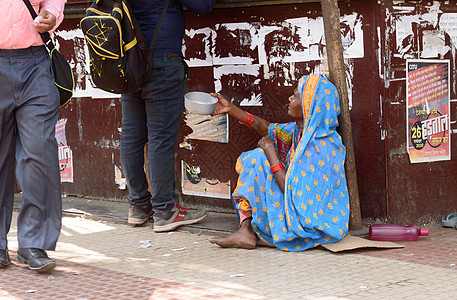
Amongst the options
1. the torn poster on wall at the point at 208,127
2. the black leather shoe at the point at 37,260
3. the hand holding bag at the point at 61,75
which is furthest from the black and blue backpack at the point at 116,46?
the black leather shoe at the point at 37,260

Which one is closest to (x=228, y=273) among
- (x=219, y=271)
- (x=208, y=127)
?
(x=219, y=271)

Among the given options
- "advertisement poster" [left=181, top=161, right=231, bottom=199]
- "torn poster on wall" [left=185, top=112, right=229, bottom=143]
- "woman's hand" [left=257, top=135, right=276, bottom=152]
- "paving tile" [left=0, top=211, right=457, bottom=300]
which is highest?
"torn poster on wall" [left=185, top=112, right=229, bottom=143]

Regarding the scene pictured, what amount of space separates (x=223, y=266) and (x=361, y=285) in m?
0.85

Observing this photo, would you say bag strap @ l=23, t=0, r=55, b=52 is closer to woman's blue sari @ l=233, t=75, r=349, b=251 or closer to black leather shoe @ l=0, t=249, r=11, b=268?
black leather shoe @ l=0, t=249, r=11, b=268

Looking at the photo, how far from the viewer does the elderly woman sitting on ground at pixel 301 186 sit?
4.51 metres

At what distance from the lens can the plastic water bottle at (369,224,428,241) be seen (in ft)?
15.5

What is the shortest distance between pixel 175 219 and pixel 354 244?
4.51 feet

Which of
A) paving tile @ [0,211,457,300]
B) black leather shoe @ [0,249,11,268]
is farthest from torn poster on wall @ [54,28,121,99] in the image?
black leather shoe @ [0,249,11,268]

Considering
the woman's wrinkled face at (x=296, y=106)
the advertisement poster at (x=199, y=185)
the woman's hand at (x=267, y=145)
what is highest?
the woman's wrinkled face at (x=296, y=106)

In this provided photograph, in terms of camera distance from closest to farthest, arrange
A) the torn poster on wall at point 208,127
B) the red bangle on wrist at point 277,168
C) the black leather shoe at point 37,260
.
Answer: the black leather shoe at point 37,260 → the red bangle on wrist at point 277,168 → the torn poster on wall at point 208,127

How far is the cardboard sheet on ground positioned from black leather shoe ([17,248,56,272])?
1624 millimetres

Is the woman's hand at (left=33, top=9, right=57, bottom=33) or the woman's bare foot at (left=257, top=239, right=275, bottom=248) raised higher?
the woman's hand at (left=33, top=9, right=57, bottom=33)

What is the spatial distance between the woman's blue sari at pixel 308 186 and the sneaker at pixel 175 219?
2.23 ft

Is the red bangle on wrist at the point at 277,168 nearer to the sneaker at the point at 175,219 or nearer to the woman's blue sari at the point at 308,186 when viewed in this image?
the woman's blue sari at the point at 308,186
